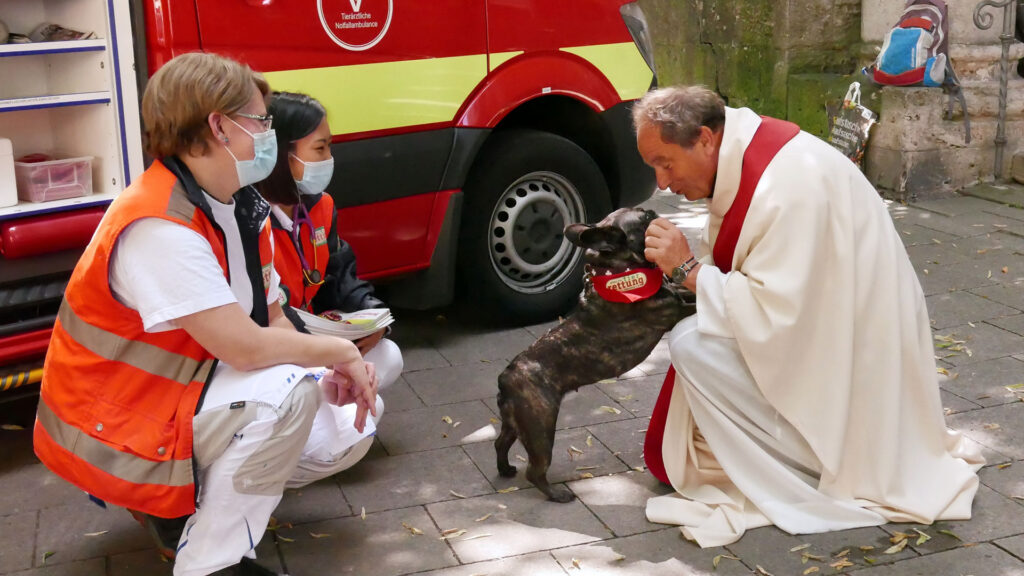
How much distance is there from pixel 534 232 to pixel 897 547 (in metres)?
2.62

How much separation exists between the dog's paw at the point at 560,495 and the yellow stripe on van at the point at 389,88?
1790 millimetres

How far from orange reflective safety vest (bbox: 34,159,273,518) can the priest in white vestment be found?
4.73 feet

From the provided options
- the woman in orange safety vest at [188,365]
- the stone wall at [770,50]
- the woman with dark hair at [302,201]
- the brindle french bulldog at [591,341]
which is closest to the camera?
the woman in orange safety vest at [188,365]

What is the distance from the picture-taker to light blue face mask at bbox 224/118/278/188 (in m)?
3.15

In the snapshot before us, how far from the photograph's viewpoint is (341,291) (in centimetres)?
431

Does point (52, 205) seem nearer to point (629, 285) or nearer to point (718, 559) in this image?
point (629, 285)

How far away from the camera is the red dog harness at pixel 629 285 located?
3654 millimetres

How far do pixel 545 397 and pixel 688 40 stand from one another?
25.5 feet

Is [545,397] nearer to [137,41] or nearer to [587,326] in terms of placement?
[587,326]

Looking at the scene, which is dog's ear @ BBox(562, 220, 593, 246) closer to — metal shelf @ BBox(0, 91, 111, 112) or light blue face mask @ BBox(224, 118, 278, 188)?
light blue face mask @ BBox(224, 118, 278, 188)

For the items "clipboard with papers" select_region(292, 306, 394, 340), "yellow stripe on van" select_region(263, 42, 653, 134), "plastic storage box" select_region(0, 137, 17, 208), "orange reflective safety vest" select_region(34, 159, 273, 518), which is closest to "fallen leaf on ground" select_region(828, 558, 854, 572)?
"clipboard with papers" select_region(292, 306, 394, 340)

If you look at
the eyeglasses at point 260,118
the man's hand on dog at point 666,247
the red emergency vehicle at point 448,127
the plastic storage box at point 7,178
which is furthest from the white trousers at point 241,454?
the plastic storage box at point 7,178

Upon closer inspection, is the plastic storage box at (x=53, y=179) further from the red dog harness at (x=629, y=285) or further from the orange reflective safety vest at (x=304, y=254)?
the red dog harness at (x=629, y=285)

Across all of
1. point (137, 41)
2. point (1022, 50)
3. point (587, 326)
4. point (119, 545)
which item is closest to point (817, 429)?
point (587, 326)
